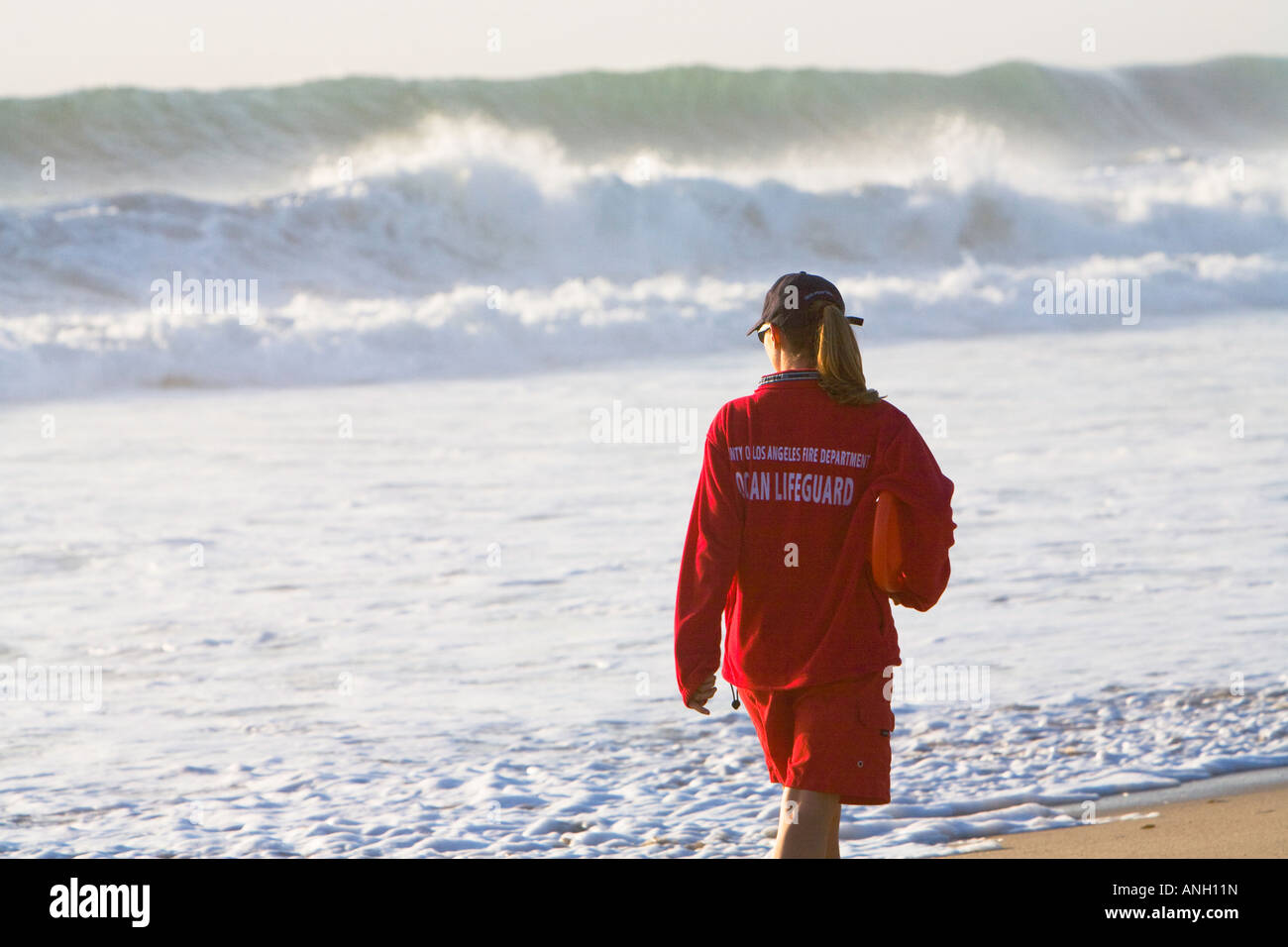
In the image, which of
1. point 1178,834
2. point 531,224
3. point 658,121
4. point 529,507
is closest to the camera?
point 1178,834

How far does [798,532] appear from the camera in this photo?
2891 millimetres

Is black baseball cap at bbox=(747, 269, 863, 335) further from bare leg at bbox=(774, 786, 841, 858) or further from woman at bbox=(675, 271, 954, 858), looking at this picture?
bare leg at bbox=(774, 786, 841, 858)

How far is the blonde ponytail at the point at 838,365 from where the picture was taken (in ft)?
9.35

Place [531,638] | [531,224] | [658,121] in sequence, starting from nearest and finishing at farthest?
[531,638] → [531,224] → [658,121]

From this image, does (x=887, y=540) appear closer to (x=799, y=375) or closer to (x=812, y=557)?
(x=812, y=557)

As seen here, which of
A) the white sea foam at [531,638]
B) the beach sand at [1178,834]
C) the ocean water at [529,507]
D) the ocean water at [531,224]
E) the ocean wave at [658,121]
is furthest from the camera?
the ocean wave at [658,121]

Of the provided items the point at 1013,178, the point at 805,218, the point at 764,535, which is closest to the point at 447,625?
the point at 764,535

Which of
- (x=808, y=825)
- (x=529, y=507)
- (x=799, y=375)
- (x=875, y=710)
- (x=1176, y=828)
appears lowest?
(x=1176, y=828)

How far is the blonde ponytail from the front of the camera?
285 cm

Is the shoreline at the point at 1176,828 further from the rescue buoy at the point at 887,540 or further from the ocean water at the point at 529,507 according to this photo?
the rescue buoy at the point at 887,540

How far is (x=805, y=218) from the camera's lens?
28375mm

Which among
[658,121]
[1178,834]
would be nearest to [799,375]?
[1178,834]

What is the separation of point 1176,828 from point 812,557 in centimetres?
169

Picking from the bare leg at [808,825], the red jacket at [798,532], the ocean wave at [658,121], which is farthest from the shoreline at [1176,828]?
the ocean wave at [658,121]
